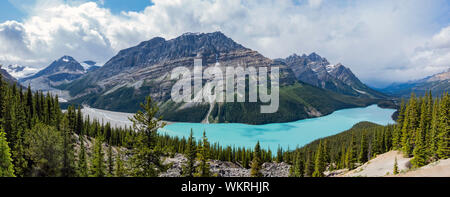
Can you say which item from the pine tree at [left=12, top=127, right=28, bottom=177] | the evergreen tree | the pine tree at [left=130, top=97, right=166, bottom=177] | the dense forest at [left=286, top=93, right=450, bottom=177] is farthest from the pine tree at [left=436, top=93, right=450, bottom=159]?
the pine tree at [left=12, top=127, right=28, bottom=177]

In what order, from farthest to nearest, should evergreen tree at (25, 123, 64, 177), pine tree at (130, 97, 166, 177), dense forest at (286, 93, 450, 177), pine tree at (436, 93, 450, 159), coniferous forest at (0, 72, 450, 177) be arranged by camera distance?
dense forest at (286, 93, 450, 177) → pine tree at (436, 93, 450, 159) → pine tree at (130, 97, 166, 177) → coniferous forest at (0, 72, 450, 177) → evergreen tree at (25, 123, 64, 177)

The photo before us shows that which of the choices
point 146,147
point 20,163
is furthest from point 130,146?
point 20,163

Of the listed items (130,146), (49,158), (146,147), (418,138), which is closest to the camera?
(49,158)

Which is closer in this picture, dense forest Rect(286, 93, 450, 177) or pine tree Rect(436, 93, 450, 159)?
pine tree Rect(436, 93, 450, 159)

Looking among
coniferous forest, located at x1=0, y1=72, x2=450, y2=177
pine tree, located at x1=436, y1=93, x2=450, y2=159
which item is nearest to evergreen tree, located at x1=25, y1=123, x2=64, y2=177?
Result: coniferous forest, located at x1=0, y1=72, x2=450, y2=177

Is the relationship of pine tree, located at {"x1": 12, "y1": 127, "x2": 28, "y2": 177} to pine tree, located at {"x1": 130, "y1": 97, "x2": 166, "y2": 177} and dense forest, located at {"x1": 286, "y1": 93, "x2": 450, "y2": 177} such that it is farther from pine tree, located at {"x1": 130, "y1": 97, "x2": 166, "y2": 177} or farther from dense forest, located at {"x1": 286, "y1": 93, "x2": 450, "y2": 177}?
dense forest, located at {"x1": 286, "y1": 93, "x2": 450, "y2": 177}

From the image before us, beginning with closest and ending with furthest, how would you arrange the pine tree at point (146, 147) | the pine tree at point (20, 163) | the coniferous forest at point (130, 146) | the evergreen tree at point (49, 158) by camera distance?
the evergreen tree at point (49, 158) < the coniferous forest at point (130, 146) < the pine tree at point (146, 147) < the pine tree at point (20, 163)

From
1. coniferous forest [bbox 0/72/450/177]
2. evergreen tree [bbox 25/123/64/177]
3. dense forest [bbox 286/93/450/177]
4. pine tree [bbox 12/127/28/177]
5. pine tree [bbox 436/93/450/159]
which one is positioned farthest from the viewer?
dense forest [bbox 286/93/450/177]

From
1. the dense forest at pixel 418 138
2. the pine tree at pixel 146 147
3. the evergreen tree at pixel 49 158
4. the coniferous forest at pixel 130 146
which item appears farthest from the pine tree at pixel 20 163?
the dense forest at pixel 418 138

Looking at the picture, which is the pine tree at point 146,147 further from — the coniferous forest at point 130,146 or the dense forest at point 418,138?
the dense forest at point 418,138

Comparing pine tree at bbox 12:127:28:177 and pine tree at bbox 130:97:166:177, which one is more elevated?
pine tree at bbox 130:97:166:177

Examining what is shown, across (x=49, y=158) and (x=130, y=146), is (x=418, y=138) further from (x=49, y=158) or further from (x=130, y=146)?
(x=49, y=158)
